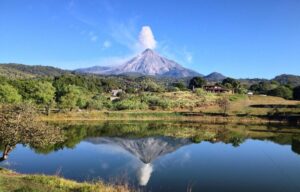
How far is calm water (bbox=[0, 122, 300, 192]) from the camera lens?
28705 mm

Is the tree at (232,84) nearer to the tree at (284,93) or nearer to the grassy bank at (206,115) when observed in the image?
the tree at (284,93)

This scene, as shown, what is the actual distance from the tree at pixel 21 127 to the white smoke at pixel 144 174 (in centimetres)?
778

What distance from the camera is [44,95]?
8494 centimetres

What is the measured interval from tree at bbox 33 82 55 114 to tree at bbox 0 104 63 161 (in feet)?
204

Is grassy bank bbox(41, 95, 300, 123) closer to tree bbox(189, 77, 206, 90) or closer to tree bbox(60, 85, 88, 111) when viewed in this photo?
tree bbox(60, 85, 88, 111)

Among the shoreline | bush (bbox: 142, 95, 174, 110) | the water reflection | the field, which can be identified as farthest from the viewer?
bush (bbox: 142, 95, 174, 110)

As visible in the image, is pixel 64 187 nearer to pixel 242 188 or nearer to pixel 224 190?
pixel 224 190

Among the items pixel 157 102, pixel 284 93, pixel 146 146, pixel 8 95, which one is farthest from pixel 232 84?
pixel 146 146

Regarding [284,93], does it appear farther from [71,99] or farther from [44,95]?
[44,95]

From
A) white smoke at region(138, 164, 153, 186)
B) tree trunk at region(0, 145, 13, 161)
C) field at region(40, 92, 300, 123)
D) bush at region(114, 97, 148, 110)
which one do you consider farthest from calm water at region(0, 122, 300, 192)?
bush at region(114, 97, 148, 110)

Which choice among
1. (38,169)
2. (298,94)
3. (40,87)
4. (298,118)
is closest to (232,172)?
(38,169)

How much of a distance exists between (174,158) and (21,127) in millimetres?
21800

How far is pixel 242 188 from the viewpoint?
87.3 ft

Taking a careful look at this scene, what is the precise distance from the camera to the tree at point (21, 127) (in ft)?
72.3
